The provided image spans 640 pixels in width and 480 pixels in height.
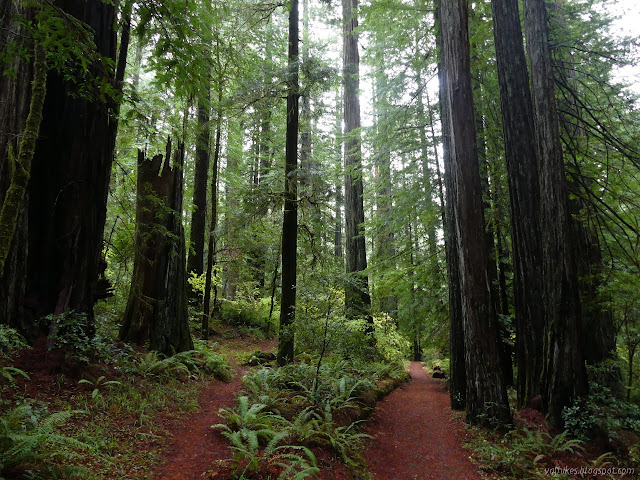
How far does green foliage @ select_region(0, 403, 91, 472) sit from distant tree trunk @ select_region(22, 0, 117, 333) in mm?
2281

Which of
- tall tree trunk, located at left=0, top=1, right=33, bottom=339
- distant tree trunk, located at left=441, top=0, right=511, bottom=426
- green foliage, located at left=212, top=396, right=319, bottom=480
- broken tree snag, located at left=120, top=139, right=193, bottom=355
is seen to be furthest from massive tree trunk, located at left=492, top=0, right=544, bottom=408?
tall tree trunk, located at left=0, top=1, right=33, bottom=339

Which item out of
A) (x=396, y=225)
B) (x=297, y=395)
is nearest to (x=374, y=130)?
(x=396, y=225)

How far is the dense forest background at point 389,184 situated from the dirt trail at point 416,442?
0.79 metres

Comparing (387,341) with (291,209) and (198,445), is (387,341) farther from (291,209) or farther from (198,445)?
(198,445)

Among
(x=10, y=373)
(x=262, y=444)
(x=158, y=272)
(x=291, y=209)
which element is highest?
(x=291, y=209)

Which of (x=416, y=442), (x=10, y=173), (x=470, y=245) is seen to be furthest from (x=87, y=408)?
(x=470, y=245)

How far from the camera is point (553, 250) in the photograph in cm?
637

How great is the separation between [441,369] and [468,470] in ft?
29.9

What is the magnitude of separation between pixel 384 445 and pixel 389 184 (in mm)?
7331

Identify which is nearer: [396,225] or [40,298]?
[40,298]

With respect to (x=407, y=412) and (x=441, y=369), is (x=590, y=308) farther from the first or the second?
(x=441, y=369)

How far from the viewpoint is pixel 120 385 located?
17.1 ft

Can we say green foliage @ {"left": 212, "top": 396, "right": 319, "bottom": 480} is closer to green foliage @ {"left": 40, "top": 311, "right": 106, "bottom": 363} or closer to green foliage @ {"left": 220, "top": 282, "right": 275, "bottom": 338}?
green foliage @ {"left": 40, "top": 311, "right": 106, "bottom": 363}

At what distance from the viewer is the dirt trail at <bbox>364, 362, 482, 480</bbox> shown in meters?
5.09
